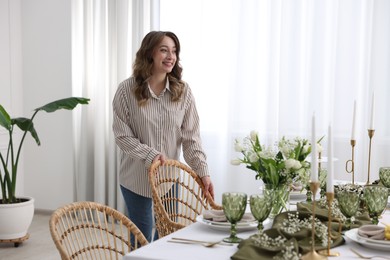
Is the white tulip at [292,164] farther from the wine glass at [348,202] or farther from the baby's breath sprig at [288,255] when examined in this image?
the baby's breath sprig at [288,255]

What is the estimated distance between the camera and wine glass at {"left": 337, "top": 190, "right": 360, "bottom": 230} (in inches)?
77.1

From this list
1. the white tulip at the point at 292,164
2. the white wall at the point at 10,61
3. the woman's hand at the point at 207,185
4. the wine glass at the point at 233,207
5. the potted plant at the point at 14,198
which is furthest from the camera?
the white wall at the point at 10,61

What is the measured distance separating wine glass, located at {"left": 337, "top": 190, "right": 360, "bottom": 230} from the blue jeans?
1311mm

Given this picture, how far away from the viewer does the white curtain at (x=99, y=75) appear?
5.26m

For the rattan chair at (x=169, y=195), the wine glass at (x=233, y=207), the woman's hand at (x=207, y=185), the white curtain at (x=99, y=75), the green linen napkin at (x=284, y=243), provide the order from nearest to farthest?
the green linen napkin at (x=284, y=243), the wine glass at (x=233, y=207), the rattan chair at (x=169, y=195), the woman's hand at (x=207, y=185), the white curtain at (x=99, y=75)

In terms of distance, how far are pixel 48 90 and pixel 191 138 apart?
9.07ft

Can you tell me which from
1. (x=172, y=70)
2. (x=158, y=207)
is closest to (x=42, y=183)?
(x=172, y=70)

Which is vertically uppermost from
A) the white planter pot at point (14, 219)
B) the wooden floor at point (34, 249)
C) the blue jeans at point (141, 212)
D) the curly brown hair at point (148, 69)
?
the curly brown hair at point (148, 69)

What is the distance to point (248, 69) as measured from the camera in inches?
191

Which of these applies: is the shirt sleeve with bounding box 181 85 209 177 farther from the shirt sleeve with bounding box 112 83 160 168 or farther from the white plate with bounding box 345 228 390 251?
the white plate with bounding box 345 228 390 251

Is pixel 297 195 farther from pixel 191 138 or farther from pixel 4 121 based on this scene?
pixel 4 121

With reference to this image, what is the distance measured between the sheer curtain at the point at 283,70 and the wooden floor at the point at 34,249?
1451 mm

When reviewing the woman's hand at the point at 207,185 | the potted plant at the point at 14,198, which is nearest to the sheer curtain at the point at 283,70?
the potted plant at the point at 14,198

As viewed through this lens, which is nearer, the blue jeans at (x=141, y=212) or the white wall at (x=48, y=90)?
the blue jeans at (x=141, y=212)
